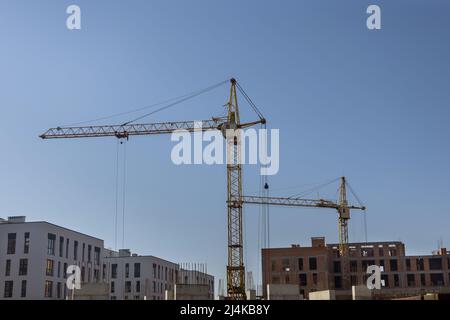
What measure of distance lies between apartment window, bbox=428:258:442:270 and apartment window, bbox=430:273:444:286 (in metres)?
1.55

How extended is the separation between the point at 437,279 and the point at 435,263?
3.61m

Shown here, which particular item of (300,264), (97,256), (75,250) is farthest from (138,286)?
(300,264)

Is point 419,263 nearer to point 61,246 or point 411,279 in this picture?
point 411,279

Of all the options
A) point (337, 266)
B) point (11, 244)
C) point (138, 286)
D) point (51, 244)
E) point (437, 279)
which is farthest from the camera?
point (337, 266)

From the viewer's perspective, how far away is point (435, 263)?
12988 centimetres

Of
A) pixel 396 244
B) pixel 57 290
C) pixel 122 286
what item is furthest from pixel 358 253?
pixel 57 290

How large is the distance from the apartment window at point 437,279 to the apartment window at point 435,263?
61.0 inches

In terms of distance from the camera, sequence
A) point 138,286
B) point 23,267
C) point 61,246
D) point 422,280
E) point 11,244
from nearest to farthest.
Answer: point 23,267 → point 11,244 → point 61,246 → point 138,286 → point 422,280

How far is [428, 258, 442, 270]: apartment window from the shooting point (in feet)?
424

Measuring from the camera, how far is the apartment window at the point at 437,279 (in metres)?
128

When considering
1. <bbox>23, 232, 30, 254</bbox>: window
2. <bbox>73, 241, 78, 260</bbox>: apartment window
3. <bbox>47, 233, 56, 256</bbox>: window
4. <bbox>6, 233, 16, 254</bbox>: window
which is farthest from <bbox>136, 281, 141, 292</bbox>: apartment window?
<bbox>6, 233, 16, 254</bbox>: window

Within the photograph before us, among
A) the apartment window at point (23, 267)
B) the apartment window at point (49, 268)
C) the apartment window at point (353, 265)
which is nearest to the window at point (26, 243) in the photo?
the apartment window at point (23, 267)

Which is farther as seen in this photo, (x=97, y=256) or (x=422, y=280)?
(x=422, y=280)
